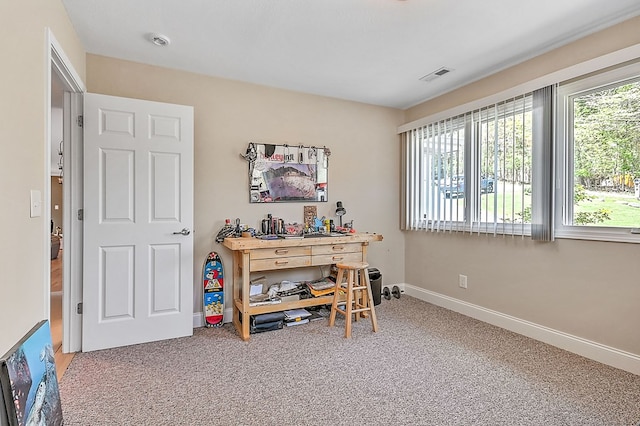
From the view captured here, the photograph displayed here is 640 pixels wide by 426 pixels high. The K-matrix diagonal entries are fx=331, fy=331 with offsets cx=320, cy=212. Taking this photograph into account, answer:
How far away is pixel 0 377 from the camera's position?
3.71 feet

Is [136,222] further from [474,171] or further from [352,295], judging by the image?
[474,171]

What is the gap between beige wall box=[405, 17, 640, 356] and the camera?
228 centimetres

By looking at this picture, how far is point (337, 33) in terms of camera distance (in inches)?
96.0

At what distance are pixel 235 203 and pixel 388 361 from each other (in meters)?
2.00

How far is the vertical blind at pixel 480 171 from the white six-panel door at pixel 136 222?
8.46 feet

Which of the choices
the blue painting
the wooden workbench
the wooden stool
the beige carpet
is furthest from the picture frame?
the blue painting

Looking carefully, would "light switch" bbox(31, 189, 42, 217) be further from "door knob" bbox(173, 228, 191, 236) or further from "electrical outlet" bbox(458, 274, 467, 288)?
"electrical outlet" bbox(458, 274, 467, 288)

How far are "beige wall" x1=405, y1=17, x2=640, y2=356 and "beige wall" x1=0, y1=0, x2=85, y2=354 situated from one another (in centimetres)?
341

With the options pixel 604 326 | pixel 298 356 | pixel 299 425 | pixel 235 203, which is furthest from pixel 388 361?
pixel 235 203

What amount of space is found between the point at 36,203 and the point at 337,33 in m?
2.15

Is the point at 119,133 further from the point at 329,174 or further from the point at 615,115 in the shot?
the point at 615,115

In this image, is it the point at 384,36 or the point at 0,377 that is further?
the point at 384,36

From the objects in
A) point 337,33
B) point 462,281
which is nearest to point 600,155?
point 462,281

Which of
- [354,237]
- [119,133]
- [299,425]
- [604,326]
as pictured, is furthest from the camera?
[354,237]
